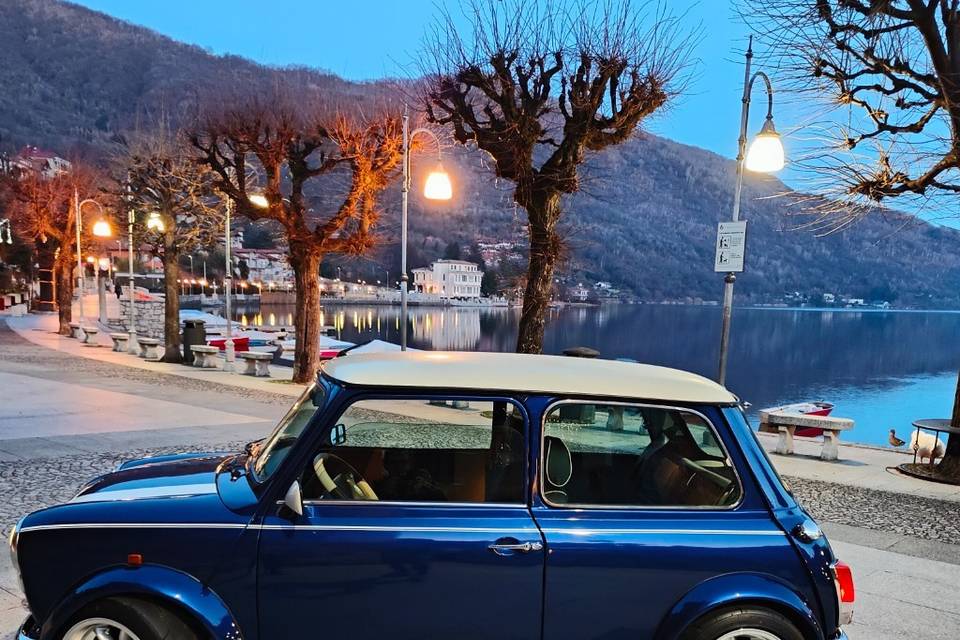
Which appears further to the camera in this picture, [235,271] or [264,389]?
[235,271]

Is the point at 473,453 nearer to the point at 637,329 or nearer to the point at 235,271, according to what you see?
the point at 637,329

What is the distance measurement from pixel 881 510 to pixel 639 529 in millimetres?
5543

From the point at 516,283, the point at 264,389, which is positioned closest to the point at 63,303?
the point at 264,389

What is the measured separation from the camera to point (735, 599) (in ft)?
8.73

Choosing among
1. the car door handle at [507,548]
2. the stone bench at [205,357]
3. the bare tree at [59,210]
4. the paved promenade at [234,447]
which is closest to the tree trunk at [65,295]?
the bare tree at [59,210]

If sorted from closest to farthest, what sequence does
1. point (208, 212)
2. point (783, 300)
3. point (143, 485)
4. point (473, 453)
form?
point (143, 485), point (473, 453), point (208, 212), point (783, 300)

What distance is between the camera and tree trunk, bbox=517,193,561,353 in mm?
11445

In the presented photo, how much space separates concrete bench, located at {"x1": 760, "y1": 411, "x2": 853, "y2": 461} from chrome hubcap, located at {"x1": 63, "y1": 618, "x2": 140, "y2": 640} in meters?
9.17

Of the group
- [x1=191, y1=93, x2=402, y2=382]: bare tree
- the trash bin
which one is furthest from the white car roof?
the trash bin

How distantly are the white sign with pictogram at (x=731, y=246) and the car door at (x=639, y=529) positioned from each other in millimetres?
6509

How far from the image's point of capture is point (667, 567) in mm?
2682

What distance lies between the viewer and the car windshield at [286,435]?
288 cm

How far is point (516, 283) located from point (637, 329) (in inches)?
3508

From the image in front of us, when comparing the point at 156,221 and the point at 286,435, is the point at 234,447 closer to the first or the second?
the point at 286,435
